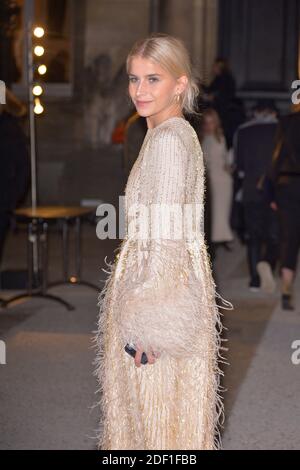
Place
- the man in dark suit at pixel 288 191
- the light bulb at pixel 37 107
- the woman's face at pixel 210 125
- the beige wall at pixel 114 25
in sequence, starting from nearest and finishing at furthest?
the man in dark suit at pixel 288 191
the light bulb at pixel 37 107
the woman's face at pixel 210 125
the beige wall at pixel 114 25

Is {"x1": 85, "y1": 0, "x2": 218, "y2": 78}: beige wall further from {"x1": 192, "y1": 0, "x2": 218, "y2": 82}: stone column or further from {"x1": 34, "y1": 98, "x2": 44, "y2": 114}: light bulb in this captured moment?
{"x1": 34, "y1": 98, "x2": 44, "y2": 114}: light bulb

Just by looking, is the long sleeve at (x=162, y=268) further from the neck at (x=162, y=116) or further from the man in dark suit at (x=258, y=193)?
the man in dark suit at (x=258, y=193)

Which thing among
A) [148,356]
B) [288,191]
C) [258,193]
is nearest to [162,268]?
[148,356]

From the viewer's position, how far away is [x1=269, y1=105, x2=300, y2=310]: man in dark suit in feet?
30.4

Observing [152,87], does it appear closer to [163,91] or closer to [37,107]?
[163,91]

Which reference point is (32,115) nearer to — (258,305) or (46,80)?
(258,305)

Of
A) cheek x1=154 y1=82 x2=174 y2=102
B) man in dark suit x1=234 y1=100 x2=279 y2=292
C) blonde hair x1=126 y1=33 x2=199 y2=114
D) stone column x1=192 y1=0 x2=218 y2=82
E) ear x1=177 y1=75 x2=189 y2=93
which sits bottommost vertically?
man in dark suit x1=234 y1=100 x2=279 y2=292

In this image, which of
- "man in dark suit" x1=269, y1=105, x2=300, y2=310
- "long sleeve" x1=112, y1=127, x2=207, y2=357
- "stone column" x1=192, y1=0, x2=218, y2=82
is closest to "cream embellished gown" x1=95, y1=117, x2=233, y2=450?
"long sleeve" x1=112, y1=127, x2=207, y2=357

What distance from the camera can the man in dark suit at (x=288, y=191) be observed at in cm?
927

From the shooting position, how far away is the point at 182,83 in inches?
147

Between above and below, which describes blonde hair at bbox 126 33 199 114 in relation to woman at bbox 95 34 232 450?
above

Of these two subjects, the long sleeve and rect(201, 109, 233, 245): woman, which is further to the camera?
rect(201, 109, 233, 245): woman

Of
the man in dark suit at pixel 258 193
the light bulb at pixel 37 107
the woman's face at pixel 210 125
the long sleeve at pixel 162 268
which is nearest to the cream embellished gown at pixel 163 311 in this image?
the long sleeve at pixel 162 268

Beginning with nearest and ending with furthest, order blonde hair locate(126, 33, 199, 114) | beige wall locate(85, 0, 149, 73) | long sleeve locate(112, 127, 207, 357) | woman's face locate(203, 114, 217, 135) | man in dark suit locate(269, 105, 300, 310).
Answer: long sleeve locate(112, 127, 207, 357) → blonde hair locate(126, 33, 199, 114) → man in dark suit locate(269, 105, 300, 310) → woman's face locate(203, 114, 217, 135) → beige wall locate(85, 0, 149, 73)
